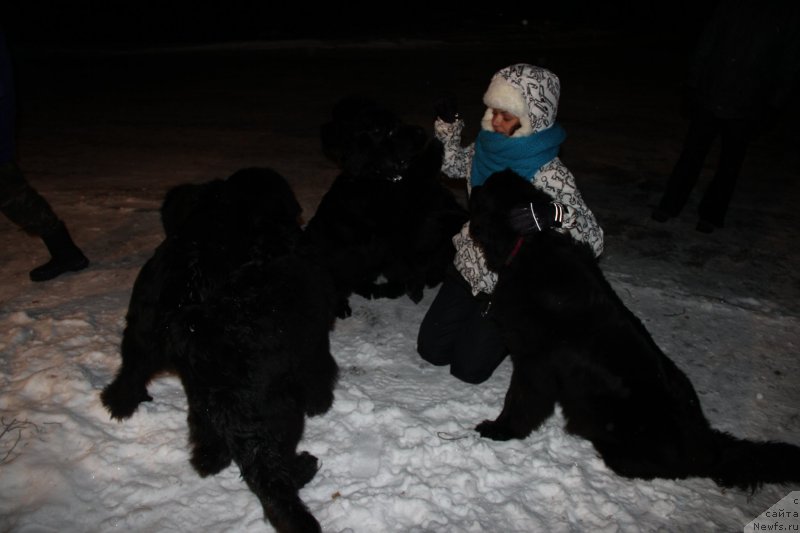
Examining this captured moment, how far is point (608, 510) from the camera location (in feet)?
8.22

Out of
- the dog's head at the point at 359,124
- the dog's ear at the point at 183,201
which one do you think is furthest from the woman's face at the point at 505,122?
the dog's ear at the point at 183,201

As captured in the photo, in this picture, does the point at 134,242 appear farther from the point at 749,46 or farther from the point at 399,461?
the point at 749,46

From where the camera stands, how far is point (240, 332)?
2.15m

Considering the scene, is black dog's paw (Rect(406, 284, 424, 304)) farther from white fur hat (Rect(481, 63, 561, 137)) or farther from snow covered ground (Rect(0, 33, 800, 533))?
white fur hat (Rect(481, 63, 561, 137))

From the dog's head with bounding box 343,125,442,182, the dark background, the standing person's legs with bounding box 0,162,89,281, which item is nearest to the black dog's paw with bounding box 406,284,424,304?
the dog's head with bounding box 343,125,442,182

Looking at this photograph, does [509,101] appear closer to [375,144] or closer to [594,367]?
[375,144]

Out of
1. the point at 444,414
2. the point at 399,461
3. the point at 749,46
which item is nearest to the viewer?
the point at 399,461

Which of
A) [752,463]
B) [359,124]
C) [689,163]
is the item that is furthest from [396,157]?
[689,163]

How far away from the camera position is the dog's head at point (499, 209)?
102 inches

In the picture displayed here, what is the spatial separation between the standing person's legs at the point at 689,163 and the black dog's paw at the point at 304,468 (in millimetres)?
4445

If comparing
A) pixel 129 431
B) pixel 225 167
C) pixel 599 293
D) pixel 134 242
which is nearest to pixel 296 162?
pixel 225 167

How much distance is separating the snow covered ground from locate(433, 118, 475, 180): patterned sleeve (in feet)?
3.82

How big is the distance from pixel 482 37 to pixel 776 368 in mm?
16905

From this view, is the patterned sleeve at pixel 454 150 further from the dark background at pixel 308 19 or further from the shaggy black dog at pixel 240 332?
the dark background at pixel 308 19
